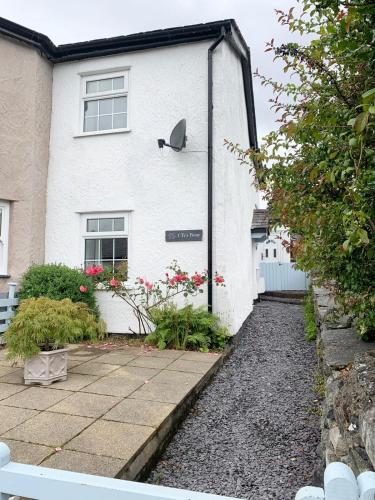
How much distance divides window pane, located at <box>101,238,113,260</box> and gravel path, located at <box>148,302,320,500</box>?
329 cm

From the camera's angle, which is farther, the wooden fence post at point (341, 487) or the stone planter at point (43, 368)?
the stone planter at point (43, 368)

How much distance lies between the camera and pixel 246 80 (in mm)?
10500

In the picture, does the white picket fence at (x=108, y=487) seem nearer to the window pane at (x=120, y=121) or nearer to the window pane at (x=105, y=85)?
the window pane at (x=120, y=121)

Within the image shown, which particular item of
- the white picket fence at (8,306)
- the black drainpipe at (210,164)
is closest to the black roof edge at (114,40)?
the black drainpipe at (210,164)

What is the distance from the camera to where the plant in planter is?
14.0ft

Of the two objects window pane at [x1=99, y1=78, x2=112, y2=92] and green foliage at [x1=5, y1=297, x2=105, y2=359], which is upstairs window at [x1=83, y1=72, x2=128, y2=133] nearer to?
window pane at [x1=99, y1=78, x2=112, y2=92]

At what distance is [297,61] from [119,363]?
14.6 ft

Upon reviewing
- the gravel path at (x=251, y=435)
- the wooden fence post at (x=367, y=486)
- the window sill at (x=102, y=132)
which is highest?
the window sill at (x=102, y=132)

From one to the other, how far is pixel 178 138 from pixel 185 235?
1.83 metres

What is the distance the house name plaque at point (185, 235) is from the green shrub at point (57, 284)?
1.77 metres

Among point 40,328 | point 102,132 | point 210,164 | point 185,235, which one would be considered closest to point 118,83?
point 102,132

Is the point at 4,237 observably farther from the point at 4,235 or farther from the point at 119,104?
the point at 119,104

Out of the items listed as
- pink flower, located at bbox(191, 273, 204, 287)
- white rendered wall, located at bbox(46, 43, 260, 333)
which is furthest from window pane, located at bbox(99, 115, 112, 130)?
pink flower, located at bbox(191, 273, 204, 287)

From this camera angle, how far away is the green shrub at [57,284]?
22.2 feet
